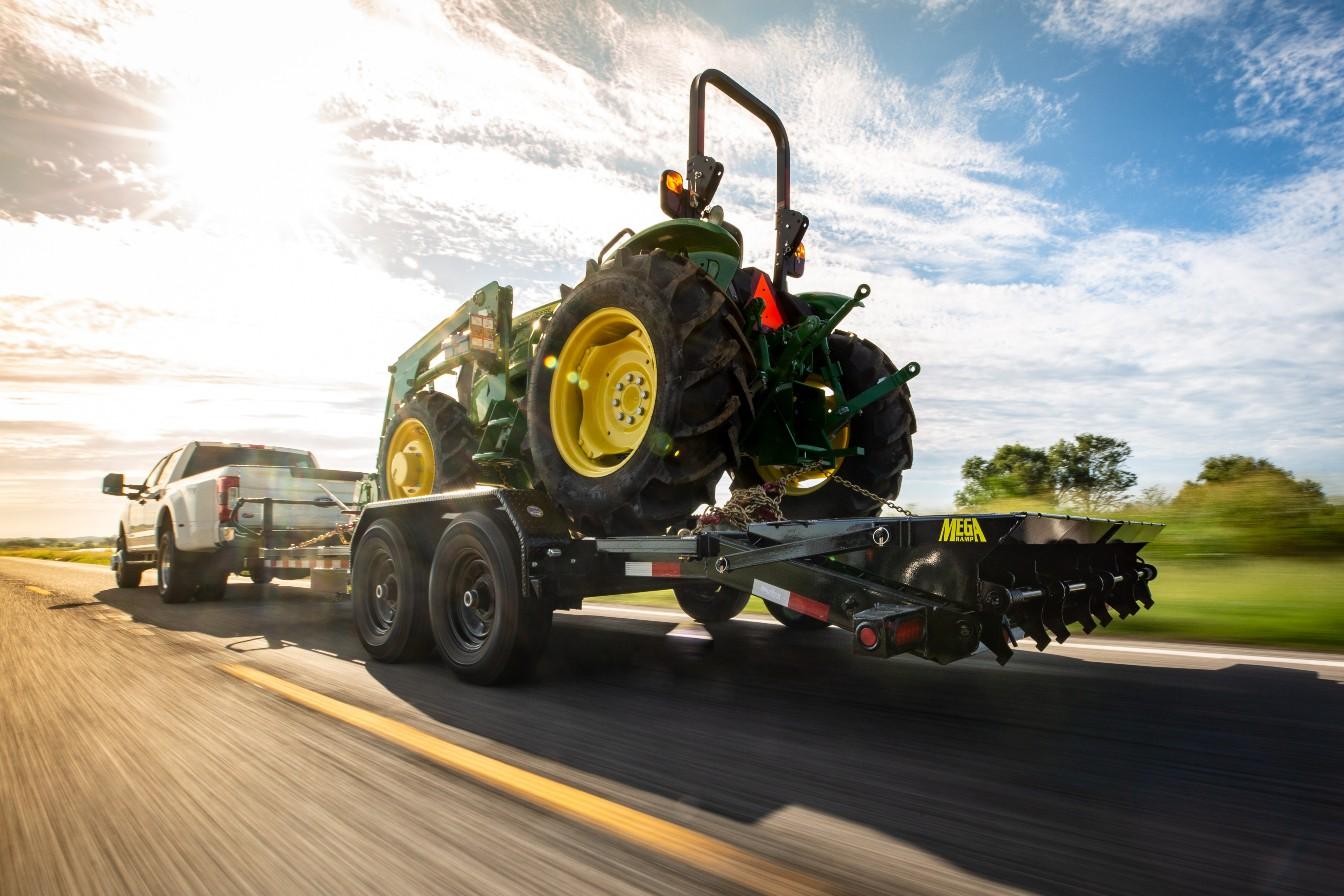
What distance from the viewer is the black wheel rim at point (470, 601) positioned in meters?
4.85

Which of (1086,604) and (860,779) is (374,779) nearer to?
(860,779)

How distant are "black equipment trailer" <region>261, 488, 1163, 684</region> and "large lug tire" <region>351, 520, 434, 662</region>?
0.01 m

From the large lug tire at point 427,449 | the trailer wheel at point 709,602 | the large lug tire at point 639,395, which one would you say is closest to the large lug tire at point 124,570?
the large lug tire at point 427,449

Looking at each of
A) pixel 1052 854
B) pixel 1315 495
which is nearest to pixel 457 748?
pixel 1052 854

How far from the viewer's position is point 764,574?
12.0 feet

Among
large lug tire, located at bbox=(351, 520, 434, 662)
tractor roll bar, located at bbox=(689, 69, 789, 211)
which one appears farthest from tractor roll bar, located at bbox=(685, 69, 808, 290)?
large lug tire, located at bbox=(351, 520, 434, 662)

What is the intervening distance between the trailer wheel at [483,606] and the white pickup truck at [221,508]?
390 centimetres

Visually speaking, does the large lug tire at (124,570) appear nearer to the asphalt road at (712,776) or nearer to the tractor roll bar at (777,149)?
the asphalt road at (712,776)

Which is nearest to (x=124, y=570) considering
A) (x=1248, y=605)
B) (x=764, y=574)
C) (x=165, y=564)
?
(x=165, y=564)

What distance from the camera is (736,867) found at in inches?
85.4

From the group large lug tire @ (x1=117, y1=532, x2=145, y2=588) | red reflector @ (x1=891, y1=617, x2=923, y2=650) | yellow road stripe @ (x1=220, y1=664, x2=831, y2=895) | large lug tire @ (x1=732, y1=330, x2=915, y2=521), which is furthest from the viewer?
large lug tire @ (x1=117, y1=532, x2=145, y2=588)

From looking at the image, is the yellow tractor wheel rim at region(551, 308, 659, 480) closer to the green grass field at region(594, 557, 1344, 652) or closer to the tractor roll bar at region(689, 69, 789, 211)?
the tractor roll bar at region(689, 69, 789, 211)

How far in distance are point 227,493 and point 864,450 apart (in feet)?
25.6

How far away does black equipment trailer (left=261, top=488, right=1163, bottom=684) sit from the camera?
10.4 ft
